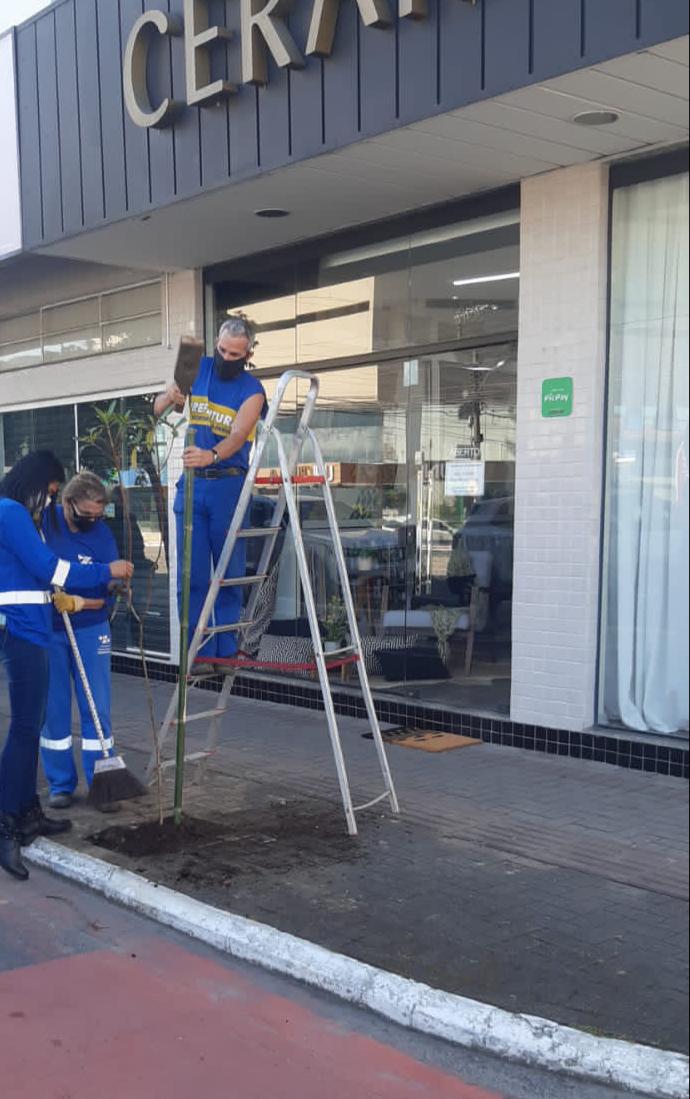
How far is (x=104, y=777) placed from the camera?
5.93m

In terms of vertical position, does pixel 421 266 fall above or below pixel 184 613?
above

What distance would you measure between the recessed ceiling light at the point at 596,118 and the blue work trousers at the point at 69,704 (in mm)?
3928

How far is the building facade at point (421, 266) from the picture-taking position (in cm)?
590

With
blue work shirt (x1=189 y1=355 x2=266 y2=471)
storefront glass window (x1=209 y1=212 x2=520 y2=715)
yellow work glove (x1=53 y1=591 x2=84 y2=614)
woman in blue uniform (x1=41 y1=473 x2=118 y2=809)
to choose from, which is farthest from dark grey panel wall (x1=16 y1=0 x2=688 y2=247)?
yellow work glove (x1=53 y1=591 x2=84 y2=614)

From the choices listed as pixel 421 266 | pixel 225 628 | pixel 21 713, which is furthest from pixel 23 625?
pixel 421 266

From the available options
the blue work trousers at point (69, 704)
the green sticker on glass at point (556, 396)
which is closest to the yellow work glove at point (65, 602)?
the blue work trousers at point (69, 704)

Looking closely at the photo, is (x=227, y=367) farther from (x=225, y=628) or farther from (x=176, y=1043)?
(x=176, y=1043)

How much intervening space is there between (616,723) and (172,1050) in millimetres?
3987

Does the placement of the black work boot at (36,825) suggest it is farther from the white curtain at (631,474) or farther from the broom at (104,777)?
the white curtain at (631,474)

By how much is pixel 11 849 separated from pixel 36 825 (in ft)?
0.95

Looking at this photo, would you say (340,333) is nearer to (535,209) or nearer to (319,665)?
(535,209)

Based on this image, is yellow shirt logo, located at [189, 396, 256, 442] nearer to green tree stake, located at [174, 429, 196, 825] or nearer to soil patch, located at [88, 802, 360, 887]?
green tree stake, located at [174, 429, 196, 825]

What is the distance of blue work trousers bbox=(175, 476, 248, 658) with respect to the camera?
5.95 m

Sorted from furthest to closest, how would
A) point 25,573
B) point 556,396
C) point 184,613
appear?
point 556,396
point 25,573
point 184,613
